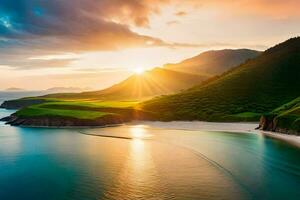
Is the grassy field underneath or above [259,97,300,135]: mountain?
above

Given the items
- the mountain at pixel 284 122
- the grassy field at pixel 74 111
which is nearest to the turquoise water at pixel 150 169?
the mountain at pixel 284 122

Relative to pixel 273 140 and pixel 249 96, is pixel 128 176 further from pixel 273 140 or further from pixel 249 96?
pixel 249 96

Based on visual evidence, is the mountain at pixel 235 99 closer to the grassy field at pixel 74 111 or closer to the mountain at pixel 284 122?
the grassy field at pixel 74 111

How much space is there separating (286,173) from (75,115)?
288 ft

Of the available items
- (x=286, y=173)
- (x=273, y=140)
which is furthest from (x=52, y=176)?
(x=273, y=140)

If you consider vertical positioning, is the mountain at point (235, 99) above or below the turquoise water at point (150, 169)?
above

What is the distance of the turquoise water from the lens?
4016 cm

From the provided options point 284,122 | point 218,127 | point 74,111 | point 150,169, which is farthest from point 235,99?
point 150,169

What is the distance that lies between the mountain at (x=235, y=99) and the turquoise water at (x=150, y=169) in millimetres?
58938

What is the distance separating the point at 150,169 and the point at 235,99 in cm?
12115

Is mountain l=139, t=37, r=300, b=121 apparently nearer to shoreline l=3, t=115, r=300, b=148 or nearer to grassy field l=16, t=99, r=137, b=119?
shoreline l=3, t=115, r=300, b=148

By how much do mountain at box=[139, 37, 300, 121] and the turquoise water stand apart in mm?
58938

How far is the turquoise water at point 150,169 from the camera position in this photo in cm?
4016

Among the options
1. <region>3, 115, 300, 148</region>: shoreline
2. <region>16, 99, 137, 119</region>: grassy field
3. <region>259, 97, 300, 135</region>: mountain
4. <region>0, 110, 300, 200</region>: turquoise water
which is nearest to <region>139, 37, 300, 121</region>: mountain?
<region>3, 115, 300, 148</region>: shoreline
